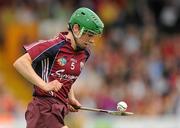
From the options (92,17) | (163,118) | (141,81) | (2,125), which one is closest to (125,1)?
(141,81)

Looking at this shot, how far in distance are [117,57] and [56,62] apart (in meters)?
8.99

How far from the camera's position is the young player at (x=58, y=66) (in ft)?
32.2

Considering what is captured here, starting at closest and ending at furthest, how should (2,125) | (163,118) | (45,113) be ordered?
(45,113), (2,125), (163,118)

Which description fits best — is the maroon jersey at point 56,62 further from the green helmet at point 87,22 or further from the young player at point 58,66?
the green helmet at point 87,22

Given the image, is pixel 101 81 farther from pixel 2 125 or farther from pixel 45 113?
pixel 45 113

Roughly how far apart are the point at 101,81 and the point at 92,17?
829 centimetres

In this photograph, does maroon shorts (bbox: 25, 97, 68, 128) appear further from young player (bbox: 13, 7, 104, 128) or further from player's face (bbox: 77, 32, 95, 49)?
player's face (bbox: 77, 32, 95, 49)

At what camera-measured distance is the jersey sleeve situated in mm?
9672

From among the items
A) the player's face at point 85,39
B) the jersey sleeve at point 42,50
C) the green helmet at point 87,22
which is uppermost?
the green helmet at point 87,22

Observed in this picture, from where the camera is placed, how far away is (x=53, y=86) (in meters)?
9.62

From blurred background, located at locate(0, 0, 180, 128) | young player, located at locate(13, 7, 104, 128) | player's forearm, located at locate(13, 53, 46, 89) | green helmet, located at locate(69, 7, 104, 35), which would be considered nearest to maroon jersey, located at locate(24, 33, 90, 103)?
young player, located at locate(13, 7, 104, 128)

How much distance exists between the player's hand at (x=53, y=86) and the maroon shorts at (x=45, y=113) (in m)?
0.29

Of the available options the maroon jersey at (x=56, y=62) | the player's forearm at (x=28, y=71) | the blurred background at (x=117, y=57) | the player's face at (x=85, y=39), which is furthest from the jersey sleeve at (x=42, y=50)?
the blurred background at (x=117, y=57)

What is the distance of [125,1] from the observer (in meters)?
20.8
